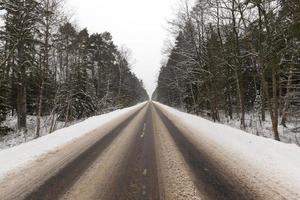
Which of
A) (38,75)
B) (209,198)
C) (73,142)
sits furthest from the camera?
(38,75)

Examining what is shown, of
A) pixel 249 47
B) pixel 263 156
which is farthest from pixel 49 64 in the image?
pixel 263 156

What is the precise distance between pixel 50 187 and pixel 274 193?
4169mm

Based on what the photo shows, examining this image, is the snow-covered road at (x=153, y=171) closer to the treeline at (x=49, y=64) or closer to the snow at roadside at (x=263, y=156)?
the snow at roadside at (x=263, y=156)

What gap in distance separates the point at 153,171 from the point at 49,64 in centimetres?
2182

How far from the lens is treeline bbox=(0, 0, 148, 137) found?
14.5m

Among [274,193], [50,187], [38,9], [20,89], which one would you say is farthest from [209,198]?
[20,89]

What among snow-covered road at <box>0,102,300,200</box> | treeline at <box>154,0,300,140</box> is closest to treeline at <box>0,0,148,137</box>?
snow-covered road at <box>0,102,300,200</box>

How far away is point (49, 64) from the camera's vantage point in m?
24.1

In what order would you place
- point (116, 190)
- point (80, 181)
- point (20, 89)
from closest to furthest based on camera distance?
point (116, 190) < point (80, 181) < point (20, 89)

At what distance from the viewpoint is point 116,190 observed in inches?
174

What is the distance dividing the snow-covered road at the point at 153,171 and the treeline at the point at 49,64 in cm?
814

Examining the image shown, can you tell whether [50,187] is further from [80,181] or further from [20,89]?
[20,89]

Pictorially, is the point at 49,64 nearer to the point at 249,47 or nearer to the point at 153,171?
the point at 249,47

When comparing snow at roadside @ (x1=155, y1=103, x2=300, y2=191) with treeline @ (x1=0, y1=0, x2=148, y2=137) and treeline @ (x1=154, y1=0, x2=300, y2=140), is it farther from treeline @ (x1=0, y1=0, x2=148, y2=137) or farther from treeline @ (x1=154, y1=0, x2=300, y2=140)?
treeline @ (x1=0, y1=0, x2=148, y2=137)
